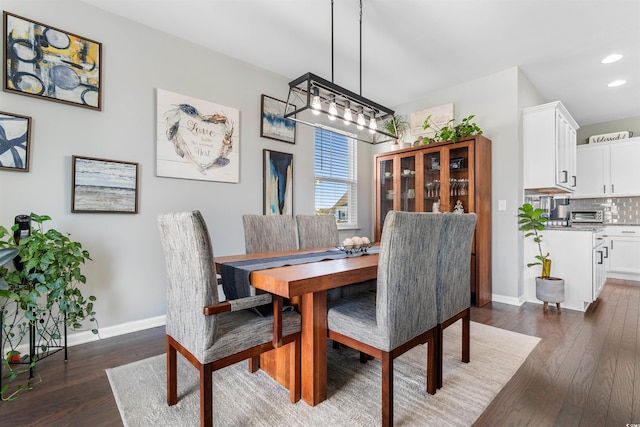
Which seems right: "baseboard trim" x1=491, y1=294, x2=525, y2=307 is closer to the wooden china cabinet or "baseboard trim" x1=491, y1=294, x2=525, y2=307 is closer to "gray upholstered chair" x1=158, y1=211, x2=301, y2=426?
the wooden china cabinet

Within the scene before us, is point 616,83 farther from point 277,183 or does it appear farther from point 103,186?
point 103,186

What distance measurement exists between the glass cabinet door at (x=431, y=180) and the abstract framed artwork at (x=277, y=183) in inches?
68.9

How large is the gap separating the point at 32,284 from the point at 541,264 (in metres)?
4.55

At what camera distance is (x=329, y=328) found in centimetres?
167

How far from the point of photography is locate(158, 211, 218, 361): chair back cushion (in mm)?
1304

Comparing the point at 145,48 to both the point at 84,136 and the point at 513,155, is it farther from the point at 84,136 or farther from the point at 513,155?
the point at 513,155

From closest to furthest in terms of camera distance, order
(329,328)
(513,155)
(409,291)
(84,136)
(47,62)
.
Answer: (409,291), (329,328), (47,62), (84,136), (513,155)

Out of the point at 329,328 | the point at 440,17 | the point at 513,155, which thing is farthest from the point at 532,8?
the point at 329,328

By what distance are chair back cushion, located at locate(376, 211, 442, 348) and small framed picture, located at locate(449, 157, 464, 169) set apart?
229 centimetres

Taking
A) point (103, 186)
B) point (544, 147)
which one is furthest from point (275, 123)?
point (544, 147)

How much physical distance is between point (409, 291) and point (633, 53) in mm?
3845

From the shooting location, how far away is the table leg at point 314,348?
1.59 m

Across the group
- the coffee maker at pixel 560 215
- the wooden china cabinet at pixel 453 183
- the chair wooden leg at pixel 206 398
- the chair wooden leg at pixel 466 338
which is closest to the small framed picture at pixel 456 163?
the wooden china cabinet at pixel 453 183

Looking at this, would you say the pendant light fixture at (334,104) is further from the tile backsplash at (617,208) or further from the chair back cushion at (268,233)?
the tile backsplash at (617,208)
